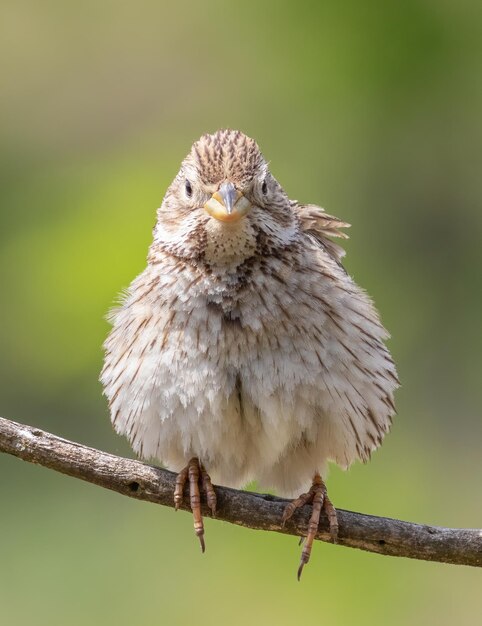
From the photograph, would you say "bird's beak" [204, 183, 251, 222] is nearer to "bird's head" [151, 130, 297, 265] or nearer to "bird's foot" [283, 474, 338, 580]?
"bird's head" [151, 130, 297, 265]

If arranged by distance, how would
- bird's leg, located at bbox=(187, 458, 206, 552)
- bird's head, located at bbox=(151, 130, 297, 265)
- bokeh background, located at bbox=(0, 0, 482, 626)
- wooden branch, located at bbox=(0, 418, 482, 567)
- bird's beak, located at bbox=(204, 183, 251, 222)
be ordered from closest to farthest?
wooden branch, located at bbox=(0, 418, 482, 567)
bird's beak, located at bbox=(204, 183, 251, 222)
bird's head, located at bbox=(151, 130, 297, 265)
bird's leg, located at bbox=(187, 458, 206, 552)
bokeh background, located at bbox=(0, 0, 482, 626)

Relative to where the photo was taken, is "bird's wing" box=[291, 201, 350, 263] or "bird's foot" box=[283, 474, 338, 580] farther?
"bird's wing" box=[291, 201, 350, 263]

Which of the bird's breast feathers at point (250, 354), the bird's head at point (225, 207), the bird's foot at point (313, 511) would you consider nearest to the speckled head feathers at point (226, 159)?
the bird's head at point (225, 207)

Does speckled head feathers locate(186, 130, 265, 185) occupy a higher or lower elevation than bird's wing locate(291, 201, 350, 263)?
lower

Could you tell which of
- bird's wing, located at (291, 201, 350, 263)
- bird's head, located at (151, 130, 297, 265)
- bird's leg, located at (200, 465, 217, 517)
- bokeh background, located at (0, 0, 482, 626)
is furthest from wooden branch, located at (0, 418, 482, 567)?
bokeh background, located at (0, 0, 482, 626)

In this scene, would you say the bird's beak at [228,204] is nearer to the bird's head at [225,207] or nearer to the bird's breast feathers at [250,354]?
the bird's head at [225,207]

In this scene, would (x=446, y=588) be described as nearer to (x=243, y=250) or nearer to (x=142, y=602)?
(x=142, y=602)

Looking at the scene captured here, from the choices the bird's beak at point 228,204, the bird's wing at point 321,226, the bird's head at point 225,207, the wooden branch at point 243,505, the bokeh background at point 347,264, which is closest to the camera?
the wooden branch at point 243,505

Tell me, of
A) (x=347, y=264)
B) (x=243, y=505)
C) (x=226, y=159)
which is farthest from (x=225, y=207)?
(x=347, y=264)
